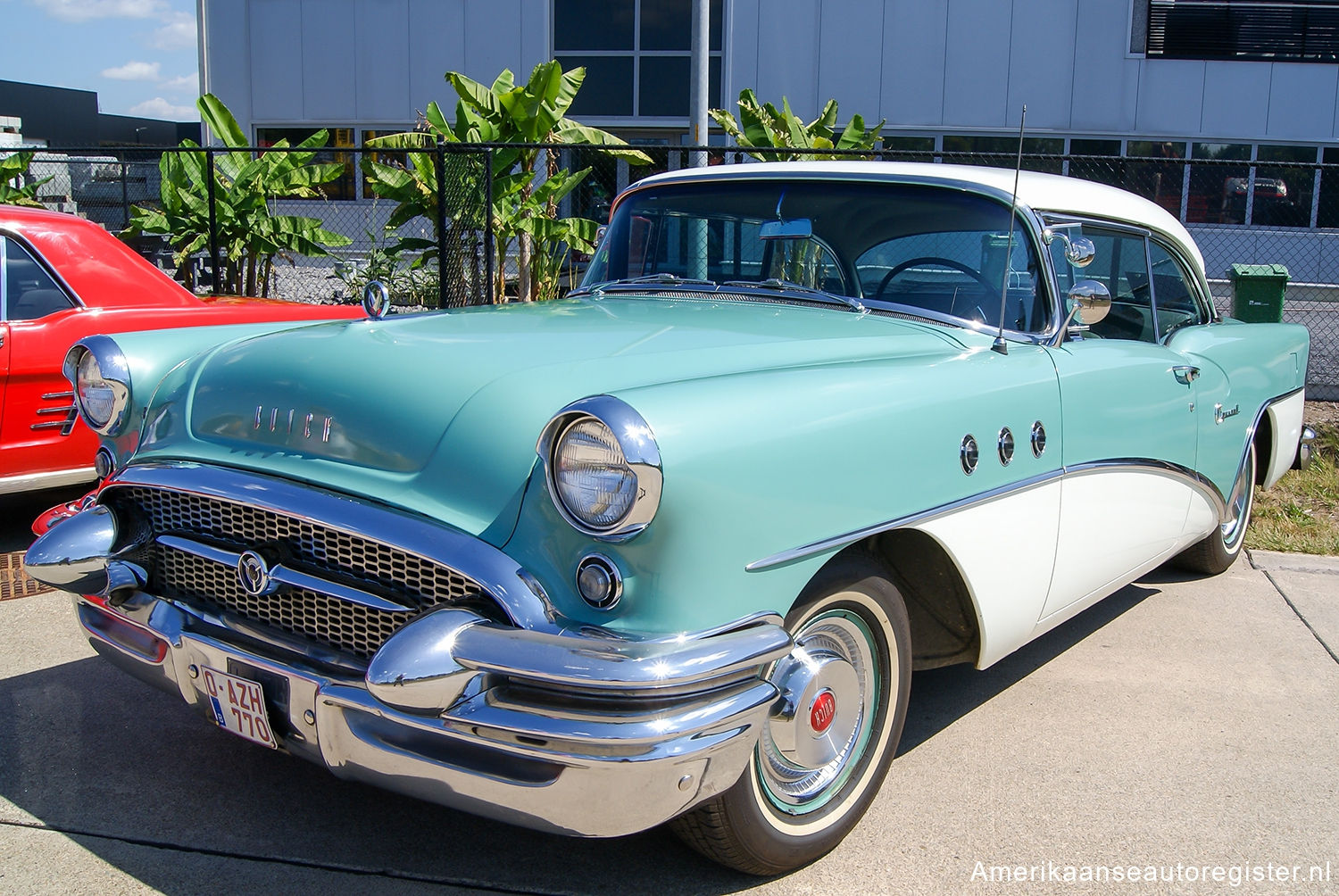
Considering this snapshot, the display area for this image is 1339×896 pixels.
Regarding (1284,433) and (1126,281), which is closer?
(1126,281)

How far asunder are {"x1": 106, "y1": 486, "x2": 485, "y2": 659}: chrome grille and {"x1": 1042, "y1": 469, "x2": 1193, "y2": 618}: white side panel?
1.81 m

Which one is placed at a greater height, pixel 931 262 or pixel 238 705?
pixel 931 262

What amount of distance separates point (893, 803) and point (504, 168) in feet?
24.4

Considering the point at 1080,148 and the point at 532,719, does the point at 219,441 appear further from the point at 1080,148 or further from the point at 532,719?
the point at 1080,148

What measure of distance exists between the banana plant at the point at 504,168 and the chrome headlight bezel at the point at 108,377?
593cm

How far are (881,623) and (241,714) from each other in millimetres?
1422

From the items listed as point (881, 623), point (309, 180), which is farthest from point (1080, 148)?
point (881, 623)

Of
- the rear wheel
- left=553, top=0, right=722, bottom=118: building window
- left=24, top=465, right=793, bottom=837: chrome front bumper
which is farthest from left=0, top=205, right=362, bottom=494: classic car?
left=553, top=0, right=722, bottom=118: building window

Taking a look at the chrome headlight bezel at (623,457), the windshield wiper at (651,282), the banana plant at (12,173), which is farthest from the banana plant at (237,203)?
the chrome headlight bezel at (623,457)

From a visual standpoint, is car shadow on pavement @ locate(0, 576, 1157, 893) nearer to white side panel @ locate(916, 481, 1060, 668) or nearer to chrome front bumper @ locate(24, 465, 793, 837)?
chrome front bumper @ locate(24, 465, 793, 837)

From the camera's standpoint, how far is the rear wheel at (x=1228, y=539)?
4875 millimetres

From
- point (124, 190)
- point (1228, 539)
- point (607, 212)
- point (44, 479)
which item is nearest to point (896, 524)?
point (1228, 539)

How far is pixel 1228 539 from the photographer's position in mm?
5020

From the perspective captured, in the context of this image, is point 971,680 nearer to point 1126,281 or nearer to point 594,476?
point 1126,281
